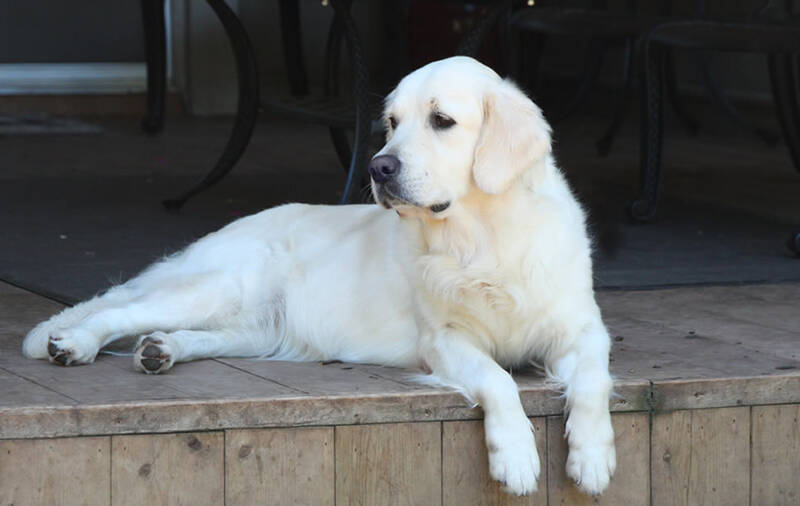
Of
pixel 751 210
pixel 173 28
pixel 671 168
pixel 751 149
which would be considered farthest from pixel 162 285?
pixel 173 28

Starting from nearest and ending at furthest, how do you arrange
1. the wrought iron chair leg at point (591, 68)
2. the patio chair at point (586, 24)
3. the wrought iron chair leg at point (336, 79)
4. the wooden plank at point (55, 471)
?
the wooden plank at point (55, 471) → the wrought iron chair leg at point (336, 79) → the patio chair at point (586, 24) → the wrought iron chair leg at point (591, 68)

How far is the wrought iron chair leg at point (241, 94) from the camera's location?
4.85 metres

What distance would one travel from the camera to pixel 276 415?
257cm

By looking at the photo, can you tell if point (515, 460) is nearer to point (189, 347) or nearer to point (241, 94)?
point (189, 347)

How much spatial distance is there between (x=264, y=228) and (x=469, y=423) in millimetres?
922

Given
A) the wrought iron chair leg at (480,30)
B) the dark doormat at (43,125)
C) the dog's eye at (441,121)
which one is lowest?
the dark doormat at (43,125)

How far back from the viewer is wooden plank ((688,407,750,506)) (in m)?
A: 2.77

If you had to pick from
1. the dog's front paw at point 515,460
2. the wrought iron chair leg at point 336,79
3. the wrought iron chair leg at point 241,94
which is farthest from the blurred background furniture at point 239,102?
the dog's front paw at point 515,460

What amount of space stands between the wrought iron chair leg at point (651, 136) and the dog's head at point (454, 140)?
2017 mm

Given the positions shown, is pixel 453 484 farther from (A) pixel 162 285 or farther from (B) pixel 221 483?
(A) pixel 162 285

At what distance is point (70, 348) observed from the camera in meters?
2.85

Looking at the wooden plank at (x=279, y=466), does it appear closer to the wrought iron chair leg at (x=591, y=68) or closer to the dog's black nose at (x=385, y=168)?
the dog's black nose at (x=385, y=168)

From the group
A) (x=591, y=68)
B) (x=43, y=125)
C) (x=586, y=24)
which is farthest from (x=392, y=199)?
(x=43, y=125)

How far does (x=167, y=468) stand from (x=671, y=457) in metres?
1.06
